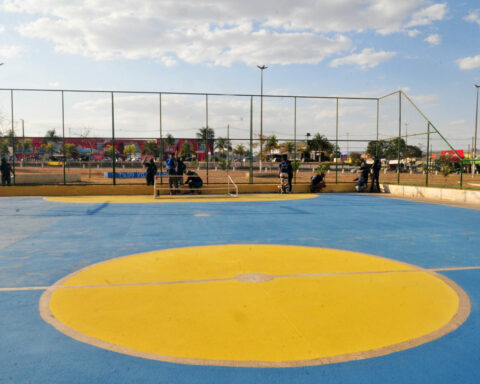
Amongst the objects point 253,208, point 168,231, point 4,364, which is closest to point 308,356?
point 4,364

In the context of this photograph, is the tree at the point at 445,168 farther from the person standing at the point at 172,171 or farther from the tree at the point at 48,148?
the tree at the point at 48,148

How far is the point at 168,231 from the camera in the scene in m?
8.75

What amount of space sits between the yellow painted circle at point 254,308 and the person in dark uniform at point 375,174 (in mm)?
14372

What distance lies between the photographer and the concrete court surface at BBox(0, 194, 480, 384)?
9.20ft

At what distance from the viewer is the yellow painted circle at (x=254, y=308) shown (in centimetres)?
321

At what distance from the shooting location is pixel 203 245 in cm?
725

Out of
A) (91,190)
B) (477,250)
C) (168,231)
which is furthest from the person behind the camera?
(91,190)

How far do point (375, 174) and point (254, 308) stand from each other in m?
17.5

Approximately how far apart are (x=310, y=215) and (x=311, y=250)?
4848 millimetres

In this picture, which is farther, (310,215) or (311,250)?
(310,215)

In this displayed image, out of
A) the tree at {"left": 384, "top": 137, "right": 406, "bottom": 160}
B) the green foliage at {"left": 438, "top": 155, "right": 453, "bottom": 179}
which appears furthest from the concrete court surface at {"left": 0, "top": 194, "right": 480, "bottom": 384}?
the green foliage at {"left": 438, "top": 155, "right": 453, "bottom": 179}

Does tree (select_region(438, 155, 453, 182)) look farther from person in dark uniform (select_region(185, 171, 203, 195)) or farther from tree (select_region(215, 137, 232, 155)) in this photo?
person in dark uniform (select_region(185, 171, 203, 195))

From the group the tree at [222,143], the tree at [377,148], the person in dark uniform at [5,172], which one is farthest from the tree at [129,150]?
the tree at [377,148]

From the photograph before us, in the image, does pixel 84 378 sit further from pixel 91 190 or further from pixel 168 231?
pixel 91 190
